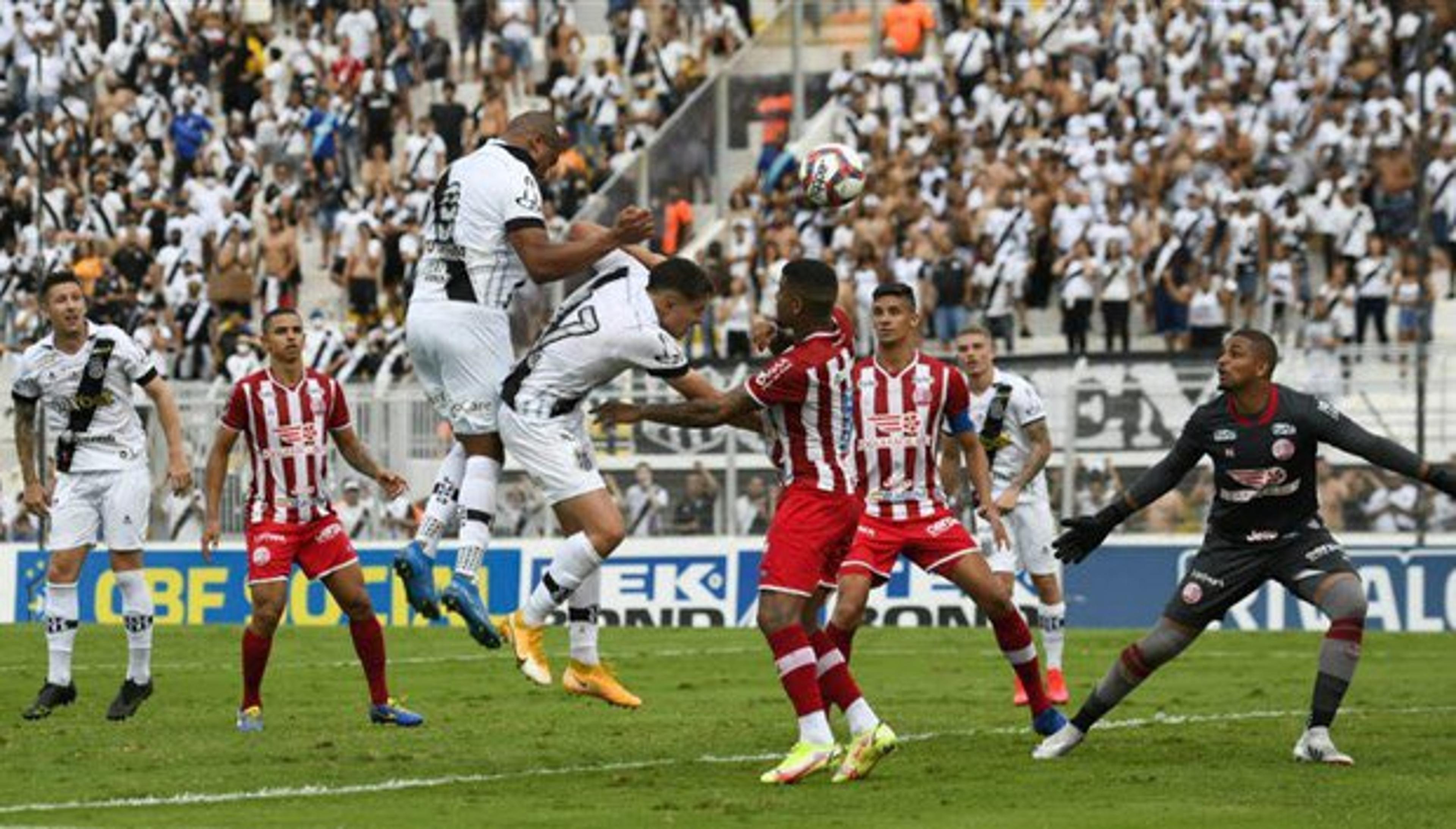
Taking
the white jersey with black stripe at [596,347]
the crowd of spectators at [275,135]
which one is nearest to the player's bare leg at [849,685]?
the white jersey with black stripe at [596,347]

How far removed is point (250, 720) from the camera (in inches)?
712

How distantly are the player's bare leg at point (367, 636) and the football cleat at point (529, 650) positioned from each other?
5.19 ft

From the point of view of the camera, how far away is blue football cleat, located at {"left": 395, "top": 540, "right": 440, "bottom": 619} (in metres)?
16.6

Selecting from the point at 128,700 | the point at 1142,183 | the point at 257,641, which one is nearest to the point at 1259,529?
the point at 257,641

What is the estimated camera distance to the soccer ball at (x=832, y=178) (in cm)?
1727

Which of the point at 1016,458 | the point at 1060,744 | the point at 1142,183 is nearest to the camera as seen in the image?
the point at 1060,744

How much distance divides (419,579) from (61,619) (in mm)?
3951

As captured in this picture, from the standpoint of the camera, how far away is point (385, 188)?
139 feet

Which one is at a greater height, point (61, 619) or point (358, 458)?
point (358, 458)

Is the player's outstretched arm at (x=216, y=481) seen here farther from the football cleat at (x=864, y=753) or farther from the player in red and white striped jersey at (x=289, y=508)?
the football cleat at (x=864, y=753)

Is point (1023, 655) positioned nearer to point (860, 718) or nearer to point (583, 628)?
point (860, 718)

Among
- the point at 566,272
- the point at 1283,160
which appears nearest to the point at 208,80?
the point at 1283,160

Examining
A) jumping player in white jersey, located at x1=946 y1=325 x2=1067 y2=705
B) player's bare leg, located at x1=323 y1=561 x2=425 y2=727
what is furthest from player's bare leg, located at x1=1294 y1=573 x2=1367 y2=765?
jumping player in white jersey, located at x1=946 y1=325 x2=1067 y2=705

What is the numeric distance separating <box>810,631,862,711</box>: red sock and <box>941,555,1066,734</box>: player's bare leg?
96 centimetres
